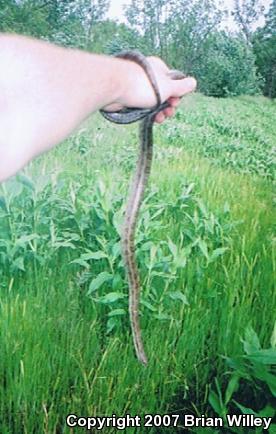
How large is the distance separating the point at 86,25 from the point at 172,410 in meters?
0.56

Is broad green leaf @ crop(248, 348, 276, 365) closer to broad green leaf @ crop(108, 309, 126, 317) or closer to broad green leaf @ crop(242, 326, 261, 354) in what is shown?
broad green leaf @ crop(242, 326, 261, 354)

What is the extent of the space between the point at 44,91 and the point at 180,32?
1.38 ft

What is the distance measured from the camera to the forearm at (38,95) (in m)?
0.46

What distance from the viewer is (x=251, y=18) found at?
917 mm

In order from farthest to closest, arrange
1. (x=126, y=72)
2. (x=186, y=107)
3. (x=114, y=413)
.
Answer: (x=186, y=107)
(x=114, y=413)
(x=126, y=72)

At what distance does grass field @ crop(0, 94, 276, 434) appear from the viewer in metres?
0.81

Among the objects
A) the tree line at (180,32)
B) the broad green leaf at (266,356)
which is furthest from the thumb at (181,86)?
the broad green leaf at (266,356)

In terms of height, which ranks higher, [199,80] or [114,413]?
[199,80]

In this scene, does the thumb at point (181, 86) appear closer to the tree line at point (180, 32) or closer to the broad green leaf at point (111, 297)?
the tree line at point (180, 32)

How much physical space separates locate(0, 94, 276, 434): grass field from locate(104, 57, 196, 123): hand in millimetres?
159

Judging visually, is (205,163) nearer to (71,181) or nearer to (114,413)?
(71,181)

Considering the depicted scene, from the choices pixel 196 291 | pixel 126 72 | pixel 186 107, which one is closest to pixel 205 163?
pixel 186 107

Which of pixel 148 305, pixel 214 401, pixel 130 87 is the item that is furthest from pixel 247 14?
pixel 214 401

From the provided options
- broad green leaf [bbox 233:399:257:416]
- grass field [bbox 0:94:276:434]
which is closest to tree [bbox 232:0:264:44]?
grass field [bbox 0:94:276:434]
